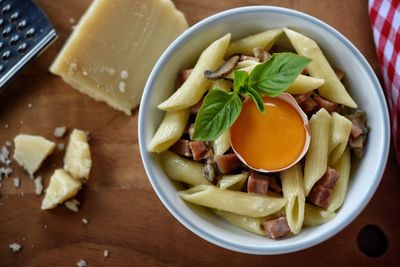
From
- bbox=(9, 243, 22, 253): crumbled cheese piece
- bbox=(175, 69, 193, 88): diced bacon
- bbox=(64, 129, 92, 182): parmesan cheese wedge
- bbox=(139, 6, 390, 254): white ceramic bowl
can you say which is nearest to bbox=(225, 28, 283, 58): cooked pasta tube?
bbox=(139, 6, 390, 254): white ceramic bowl

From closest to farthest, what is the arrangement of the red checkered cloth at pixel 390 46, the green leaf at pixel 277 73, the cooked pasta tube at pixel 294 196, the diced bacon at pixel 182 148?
the green leaf at pixel 277 73 → the cooked pasta tube at pixel 294 196 → the diced bacon at pixel 182 148 → the red checkered cloth at pixel 390 46

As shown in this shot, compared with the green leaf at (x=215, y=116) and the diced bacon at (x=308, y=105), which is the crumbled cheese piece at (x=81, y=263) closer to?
the green leaf at (x=215, y=116)

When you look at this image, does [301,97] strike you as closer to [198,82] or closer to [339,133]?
[339,133]

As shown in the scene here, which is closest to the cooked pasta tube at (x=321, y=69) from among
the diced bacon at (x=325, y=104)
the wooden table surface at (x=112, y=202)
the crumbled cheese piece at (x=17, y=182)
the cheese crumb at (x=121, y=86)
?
the diced bacon at (x=325, y=104)

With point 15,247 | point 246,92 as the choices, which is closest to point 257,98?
point 246,92

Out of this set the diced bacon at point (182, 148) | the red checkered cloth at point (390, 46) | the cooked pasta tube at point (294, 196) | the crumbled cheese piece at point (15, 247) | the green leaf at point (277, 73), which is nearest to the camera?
the green leaf at point (277, 73)

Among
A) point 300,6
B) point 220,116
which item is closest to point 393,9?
point 300,6

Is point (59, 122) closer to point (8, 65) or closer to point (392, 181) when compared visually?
→ point (8, 65)
